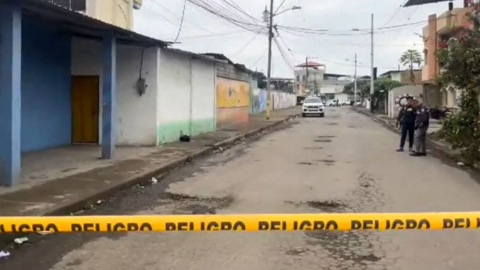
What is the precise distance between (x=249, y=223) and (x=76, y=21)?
9.34m

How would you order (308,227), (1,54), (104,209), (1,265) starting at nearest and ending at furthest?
1. (308,227)
2. (1,265)
3. (104,209)
4. (1,54)

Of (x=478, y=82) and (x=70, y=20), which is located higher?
(x=70, y=20)

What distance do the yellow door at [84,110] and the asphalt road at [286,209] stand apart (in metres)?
3.97

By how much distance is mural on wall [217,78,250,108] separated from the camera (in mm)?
31250

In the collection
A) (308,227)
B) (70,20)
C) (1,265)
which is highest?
(70,20)

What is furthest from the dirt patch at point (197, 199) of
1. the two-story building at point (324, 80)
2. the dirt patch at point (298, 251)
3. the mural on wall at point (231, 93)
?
the two-story building at point (324, 80)

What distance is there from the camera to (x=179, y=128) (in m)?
21.4

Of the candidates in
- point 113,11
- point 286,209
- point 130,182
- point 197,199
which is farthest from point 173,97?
point 286,209

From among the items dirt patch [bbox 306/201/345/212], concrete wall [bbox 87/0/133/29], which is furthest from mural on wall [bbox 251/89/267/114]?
dirt patch [bbox 306/201/345/212]

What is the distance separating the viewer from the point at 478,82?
14.9 meters

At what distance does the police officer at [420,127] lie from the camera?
1722cm

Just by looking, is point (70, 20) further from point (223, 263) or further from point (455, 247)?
point (455, 247)

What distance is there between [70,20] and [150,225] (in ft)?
29.6

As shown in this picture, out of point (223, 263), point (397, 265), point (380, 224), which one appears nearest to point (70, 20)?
point (223, 263)
